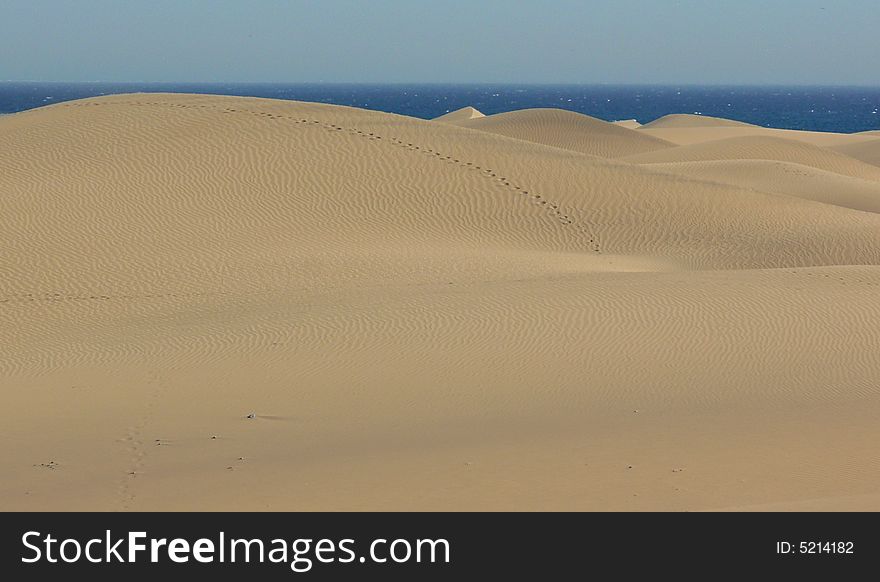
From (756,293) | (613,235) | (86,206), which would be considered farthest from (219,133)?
(756,293)

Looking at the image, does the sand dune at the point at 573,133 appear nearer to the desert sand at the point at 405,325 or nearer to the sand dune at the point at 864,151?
the sand dune at the point at 864,151

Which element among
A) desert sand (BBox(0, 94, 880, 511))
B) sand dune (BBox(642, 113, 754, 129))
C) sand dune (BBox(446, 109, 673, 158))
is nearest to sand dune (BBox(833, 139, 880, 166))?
sand dune (BBox(446, 109, 673, 158))

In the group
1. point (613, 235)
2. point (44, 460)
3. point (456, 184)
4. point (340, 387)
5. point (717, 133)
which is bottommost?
point (44, 460)

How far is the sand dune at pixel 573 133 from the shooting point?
44.8 meters

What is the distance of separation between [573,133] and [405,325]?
35.9 meters

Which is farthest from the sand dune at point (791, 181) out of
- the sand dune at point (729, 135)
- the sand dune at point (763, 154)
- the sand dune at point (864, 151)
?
the sand dune at point (729, 135)

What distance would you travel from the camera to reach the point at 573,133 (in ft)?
153

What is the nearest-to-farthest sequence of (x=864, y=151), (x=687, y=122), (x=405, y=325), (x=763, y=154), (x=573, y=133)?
(x=405, y=325)
(x=763, y=154)
(x=864, y=151)
(x=573, y=133)
(x=687, y=122)

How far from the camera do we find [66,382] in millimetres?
10391

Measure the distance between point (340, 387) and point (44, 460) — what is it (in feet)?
9.06

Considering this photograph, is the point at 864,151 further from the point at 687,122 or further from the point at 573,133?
the point at 687,122

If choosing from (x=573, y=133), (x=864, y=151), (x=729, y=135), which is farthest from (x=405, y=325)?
(x=729, y=135)

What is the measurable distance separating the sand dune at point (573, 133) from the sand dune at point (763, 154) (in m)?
3.59

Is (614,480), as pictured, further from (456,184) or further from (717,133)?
(717,133)
